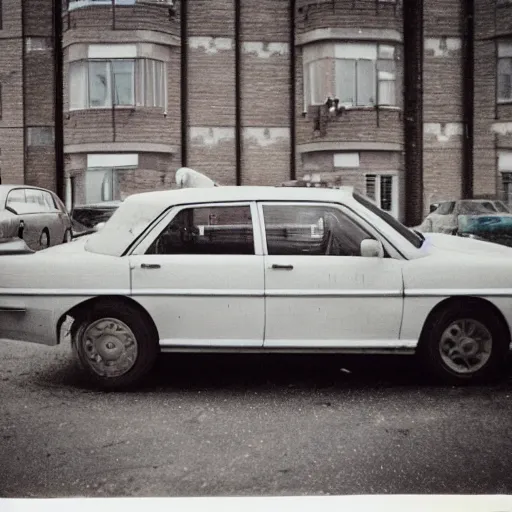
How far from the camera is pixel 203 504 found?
7.79ft

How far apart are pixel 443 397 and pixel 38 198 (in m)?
6.74

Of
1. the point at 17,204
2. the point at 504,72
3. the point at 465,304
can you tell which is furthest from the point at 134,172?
the point at 465,304

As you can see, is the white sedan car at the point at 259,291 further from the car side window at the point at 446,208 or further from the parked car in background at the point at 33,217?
the parked car in background at the point at 33,217

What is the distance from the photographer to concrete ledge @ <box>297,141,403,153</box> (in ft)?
40.9

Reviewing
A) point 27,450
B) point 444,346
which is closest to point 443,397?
point 444,346

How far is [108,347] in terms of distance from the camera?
12.8 feet

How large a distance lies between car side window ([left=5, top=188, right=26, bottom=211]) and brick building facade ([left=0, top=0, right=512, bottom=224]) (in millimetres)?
597

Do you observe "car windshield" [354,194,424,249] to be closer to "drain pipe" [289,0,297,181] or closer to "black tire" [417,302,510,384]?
"black tire" [417,302,510,384]

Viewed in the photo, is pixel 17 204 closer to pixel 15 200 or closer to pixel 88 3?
pixel 15 200

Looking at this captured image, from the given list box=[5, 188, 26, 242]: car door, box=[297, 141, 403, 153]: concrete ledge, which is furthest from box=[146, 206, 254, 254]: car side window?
box=[297, 141, 403, 153]: concrete ledge

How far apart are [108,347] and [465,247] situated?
2194 mm

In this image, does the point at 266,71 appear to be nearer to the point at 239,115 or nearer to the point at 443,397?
the point at 239,115

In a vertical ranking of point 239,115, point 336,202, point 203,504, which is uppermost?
point 239,115

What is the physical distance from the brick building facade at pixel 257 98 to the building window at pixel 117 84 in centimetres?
A: 3
